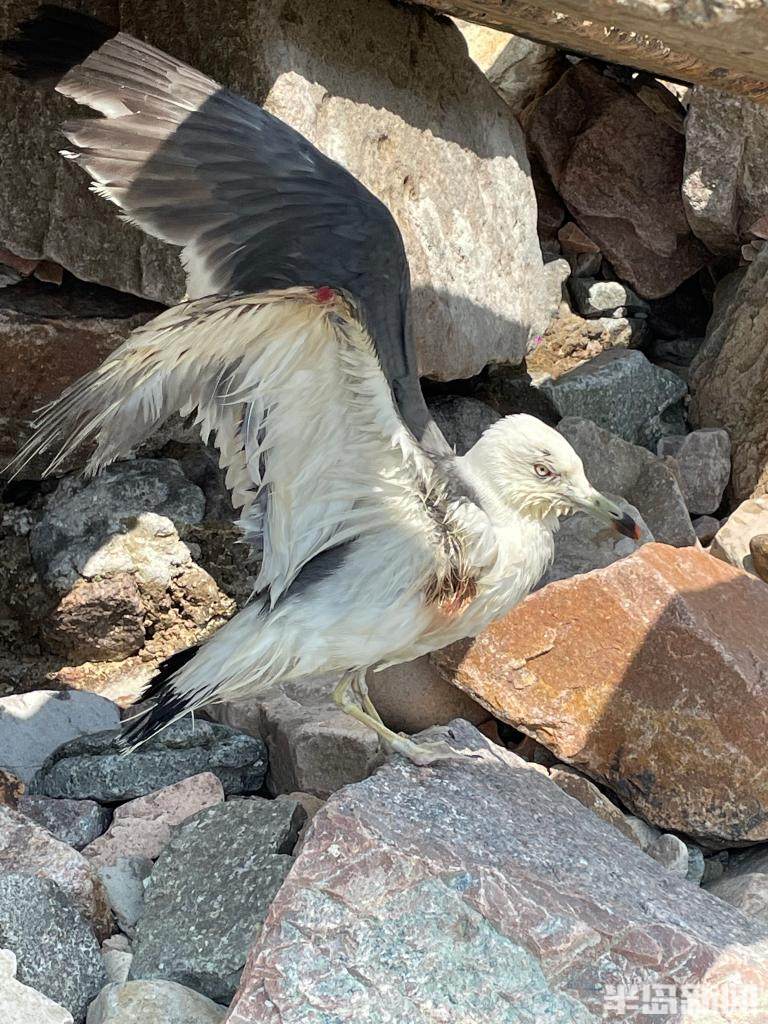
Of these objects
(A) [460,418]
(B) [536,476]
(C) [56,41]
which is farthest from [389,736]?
(A) [460,418]

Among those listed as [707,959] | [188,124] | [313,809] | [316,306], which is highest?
[188,124]

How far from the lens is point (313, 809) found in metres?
3.39

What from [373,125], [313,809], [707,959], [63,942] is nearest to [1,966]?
[63,942]

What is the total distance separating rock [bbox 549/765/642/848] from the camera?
3613 mm

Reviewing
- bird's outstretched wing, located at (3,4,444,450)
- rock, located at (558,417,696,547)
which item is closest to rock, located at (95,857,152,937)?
bird's outstretched wing, located at (3,4,444,450)

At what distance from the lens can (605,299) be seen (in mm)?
6340

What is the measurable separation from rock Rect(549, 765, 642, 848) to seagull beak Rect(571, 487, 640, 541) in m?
0.88

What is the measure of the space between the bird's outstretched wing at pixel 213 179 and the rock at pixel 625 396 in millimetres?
Answer: 2817

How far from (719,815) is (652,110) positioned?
13.1 feet

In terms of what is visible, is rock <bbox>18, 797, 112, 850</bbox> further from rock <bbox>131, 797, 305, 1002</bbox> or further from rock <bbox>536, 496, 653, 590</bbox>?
rock <bbox>536, 496, 653, 590</bbox>

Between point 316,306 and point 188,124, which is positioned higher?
point 188,124

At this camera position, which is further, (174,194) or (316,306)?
(174,194)

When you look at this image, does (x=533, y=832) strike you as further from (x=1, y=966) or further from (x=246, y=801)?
(x=1, y=966)

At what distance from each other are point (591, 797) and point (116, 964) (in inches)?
57.0
